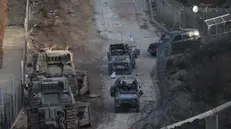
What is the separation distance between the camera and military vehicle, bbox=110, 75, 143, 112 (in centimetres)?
4400

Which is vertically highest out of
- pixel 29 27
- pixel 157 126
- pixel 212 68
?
pixel 29 27

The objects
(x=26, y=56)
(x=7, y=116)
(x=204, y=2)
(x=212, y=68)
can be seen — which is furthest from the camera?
(x=204, y=2)

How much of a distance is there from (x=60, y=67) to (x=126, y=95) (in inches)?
245

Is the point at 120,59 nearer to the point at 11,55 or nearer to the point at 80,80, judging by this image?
the point at 80,80

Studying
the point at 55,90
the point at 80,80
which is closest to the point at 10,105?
the point at 55,90

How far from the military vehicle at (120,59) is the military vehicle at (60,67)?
3.62m

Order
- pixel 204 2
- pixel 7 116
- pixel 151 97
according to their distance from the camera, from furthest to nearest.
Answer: pixel 204 2, pixel 151 97, pixel 7 116

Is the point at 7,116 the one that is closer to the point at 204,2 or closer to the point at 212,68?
the point at 212,68

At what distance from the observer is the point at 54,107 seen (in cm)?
3875

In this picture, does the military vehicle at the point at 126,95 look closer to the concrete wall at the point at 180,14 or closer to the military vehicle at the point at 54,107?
the military vehicle at the point at 54,107

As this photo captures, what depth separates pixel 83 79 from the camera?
50.4 meters

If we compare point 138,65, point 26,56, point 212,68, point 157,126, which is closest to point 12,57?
point 26,56

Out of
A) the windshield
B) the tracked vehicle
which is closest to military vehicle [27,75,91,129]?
the tracked vehicle

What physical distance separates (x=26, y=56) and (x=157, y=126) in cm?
2050
